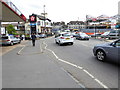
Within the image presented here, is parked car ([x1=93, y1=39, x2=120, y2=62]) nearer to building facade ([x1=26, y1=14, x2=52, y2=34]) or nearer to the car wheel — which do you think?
the car wheel

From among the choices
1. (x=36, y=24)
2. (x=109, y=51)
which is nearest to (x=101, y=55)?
(x=109, y=51)

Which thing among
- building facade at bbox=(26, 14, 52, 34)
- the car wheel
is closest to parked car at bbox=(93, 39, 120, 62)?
the car wheel

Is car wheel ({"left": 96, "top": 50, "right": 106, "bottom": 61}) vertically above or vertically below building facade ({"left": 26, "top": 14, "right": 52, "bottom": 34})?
below

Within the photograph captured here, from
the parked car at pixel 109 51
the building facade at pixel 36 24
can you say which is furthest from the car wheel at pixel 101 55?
the building facade at pixel 36 24

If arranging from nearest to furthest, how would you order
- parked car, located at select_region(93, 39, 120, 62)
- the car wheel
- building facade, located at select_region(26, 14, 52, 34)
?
parked car, located at select_region(93, 39, 120, 62) < the car wheel < building facade, located at select_region(26, 14, 52, 34)

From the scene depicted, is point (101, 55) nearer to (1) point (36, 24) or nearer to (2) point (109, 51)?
(2) point (109, 51)

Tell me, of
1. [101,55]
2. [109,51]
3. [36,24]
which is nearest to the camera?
[109,51]

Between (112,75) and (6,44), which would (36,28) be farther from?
(112,75)

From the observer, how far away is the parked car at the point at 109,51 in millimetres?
4972

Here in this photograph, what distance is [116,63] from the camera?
528 centimetres

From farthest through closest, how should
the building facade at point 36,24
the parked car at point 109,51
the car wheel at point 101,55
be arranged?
1. the building facade at point 36,24
2. the car wheel at point 101,55
3. the parked car at point 109,51

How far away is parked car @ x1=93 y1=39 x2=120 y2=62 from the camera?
16.3 feet

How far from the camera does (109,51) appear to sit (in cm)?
532

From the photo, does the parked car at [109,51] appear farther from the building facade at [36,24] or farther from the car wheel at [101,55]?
the building facade at [36,24]
